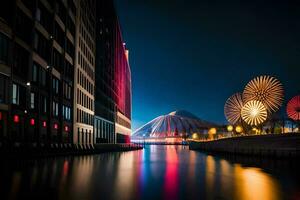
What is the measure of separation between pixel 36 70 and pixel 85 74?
126 feet

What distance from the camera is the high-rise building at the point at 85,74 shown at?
298ft

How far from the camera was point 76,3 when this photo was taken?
90.7 meters

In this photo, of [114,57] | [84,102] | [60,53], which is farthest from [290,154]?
[114,57]

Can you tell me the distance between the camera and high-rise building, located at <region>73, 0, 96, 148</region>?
9093cm

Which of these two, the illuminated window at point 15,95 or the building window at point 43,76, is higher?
the building window at point 43,76

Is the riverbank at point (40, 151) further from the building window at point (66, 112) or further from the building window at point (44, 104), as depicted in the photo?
the building window at point (66, 112)

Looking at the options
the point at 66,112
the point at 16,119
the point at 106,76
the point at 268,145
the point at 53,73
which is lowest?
the point at 268,145

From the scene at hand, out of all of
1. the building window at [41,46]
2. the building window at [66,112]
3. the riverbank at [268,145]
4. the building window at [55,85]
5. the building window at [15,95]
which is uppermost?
the building window at [41,46]

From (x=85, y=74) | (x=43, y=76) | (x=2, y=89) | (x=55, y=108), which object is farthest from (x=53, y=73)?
(x=85, y=74)

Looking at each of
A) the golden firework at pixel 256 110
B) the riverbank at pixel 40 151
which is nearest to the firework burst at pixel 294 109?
the golden firework at pixel 256 110

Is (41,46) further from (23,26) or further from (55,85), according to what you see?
(55,85)

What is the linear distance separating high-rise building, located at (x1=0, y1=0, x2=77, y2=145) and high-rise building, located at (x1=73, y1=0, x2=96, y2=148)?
167 inches

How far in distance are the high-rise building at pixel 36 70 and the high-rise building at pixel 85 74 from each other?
424 centimetres

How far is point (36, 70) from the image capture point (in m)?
62.7
